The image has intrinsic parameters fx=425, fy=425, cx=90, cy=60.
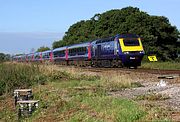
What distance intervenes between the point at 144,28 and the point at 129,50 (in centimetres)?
2986

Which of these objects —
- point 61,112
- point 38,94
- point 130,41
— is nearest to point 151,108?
point 61,112

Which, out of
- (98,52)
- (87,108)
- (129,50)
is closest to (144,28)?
(98,52)

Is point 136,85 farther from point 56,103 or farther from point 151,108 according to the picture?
point 151,108

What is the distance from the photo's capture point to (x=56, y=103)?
1267 cm

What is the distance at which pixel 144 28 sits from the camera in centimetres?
6247

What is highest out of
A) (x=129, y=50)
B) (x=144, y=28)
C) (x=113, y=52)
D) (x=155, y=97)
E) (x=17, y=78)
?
(x=144, y=28)

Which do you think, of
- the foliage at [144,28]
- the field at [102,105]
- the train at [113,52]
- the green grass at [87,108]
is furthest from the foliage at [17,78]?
the foliage at [144,28]

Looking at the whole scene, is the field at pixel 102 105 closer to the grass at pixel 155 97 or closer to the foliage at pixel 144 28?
the grass at pixel 155 97

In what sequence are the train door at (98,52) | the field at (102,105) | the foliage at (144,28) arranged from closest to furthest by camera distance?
the field at (102,105)
the train door at (98,52)
the foliage at (144,28)

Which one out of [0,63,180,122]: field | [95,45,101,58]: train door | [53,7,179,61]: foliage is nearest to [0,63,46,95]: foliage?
[0,63,180,122]: field

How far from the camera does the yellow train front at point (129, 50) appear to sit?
32938mm

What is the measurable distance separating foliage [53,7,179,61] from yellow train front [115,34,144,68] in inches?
963

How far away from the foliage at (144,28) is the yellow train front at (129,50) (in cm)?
2447

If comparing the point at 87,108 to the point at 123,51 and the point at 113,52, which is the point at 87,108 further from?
the point at 113,52
